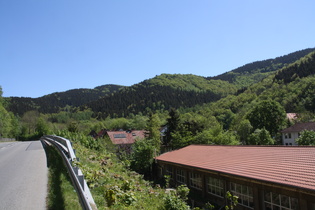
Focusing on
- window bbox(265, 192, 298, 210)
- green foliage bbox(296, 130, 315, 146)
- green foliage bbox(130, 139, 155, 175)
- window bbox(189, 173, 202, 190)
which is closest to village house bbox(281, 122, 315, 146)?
green foliage bbox(296, 130, 315, 146)

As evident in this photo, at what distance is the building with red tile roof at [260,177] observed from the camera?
1034cm

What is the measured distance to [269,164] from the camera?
13281 mm

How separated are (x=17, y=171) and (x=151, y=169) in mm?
19816

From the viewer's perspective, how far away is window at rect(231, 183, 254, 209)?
1335 cm

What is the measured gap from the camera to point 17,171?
8.92 metres

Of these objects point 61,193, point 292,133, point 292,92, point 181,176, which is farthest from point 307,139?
point 292,92

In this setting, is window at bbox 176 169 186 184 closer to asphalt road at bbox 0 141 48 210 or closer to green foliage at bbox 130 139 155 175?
green foliage at bbox 130 139 155 175

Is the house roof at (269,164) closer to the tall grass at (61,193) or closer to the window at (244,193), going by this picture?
the window at (244,193)

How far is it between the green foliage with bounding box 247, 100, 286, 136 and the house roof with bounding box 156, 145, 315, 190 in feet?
177

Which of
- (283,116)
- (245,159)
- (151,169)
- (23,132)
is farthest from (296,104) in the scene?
(23,132)

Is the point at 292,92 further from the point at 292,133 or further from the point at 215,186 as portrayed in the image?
the point at 215,186

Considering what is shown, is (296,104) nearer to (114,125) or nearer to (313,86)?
(313,86)

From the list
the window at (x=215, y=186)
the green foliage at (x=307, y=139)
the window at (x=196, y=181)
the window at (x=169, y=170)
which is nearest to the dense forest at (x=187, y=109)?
the green foliage at (x=307, y=139)

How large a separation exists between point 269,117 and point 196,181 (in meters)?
57.1
